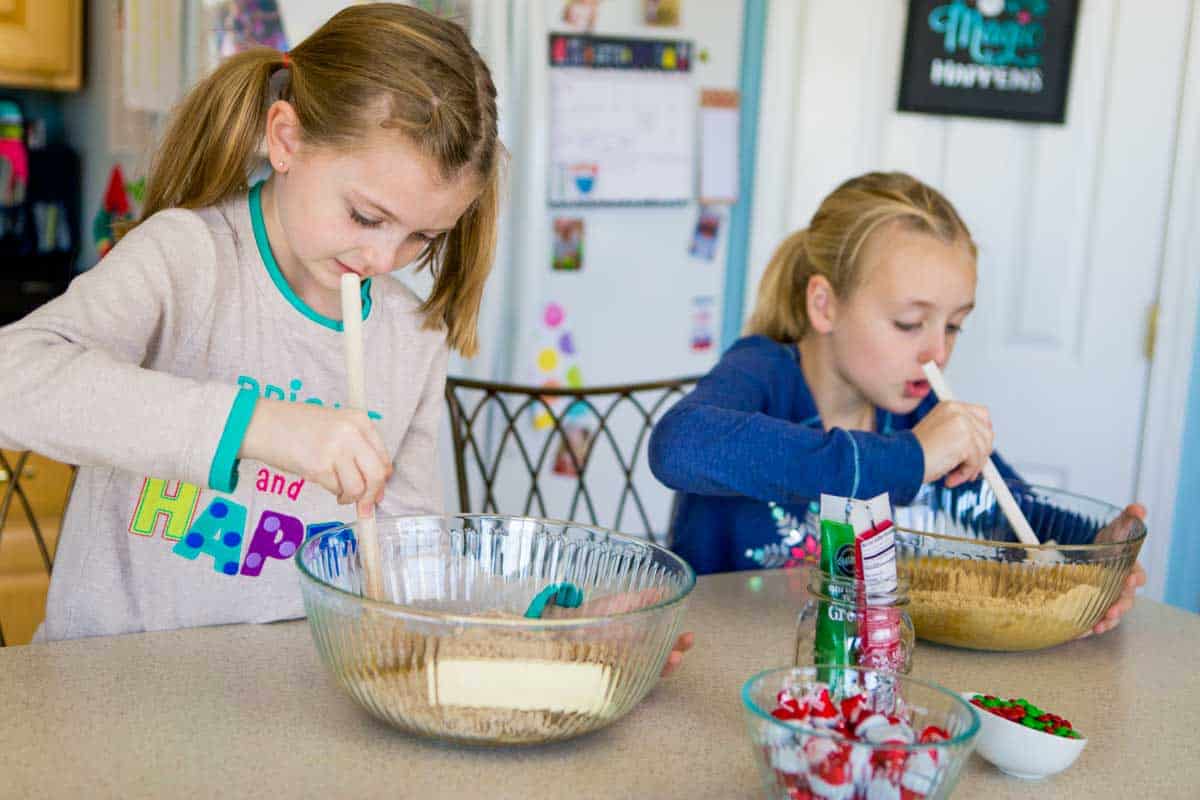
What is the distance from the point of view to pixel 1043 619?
1122 mm

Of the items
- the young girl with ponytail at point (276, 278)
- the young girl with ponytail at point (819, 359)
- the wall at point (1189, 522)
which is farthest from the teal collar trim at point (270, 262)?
the wall at point (1189, 522)

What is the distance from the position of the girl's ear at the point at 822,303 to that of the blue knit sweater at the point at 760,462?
59 millimetres

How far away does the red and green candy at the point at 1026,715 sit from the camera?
0.89m

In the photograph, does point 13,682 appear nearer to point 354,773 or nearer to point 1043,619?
point 354,773

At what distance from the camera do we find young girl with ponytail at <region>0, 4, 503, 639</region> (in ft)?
3.96

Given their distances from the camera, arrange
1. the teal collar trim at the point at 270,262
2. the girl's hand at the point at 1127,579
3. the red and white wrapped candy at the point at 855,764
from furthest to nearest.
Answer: the teal collar trim at the point at 270,262, the girl's hand at the point at 1127,579, the red and white wrapped candy at the point at 855,764

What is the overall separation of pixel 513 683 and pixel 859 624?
29 cm

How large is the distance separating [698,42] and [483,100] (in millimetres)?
1757

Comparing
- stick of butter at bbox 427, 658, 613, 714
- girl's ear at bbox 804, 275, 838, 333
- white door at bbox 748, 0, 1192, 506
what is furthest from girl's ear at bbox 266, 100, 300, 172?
white door at bbox 748, 0, 1192, 506

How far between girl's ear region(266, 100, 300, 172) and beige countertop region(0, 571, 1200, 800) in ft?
1.53

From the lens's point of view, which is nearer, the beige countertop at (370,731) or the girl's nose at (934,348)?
the beige countertop at (370,731)

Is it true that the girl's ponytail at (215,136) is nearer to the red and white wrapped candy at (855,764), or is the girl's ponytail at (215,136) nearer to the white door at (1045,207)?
the red and white wrapped candy at (855,764)

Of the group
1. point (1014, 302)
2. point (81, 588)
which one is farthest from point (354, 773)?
point (1014, 302)

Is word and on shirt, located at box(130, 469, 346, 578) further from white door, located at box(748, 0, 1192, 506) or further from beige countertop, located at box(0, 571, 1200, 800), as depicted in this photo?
white door, located at box(748, 0, 1192, 506)
